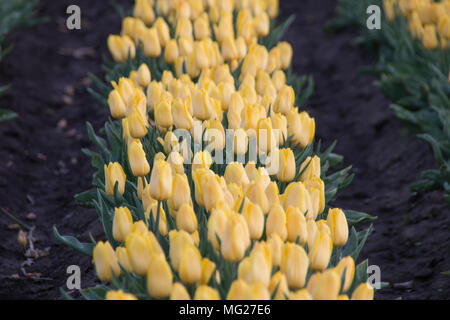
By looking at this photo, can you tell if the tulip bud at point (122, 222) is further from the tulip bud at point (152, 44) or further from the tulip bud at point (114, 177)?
the tulip bud at point (152, 44)

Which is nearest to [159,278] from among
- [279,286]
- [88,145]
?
[279,286]

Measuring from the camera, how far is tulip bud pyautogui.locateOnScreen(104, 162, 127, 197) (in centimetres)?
275

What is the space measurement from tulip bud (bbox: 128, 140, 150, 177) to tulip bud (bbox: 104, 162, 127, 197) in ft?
0.20

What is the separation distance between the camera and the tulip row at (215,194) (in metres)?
2.12

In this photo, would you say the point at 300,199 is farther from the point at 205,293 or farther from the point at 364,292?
the point at 205,293

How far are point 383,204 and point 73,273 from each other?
2.11 meters

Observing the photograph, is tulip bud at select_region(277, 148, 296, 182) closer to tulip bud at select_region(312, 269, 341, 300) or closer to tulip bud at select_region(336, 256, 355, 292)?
tulip bud at select_region(336, 256, 355, 292)

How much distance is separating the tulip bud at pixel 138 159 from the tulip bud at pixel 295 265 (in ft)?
2.82

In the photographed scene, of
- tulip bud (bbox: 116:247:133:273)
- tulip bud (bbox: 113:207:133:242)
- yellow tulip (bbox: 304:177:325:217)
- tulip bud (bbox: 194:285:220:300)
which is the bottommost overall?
tulip bud (bbox: 194:285:220:300)

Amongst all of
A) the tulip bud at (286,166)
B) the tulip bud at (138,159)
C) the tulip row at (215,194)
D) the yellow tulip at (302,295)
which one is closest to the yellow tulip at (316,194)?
the tulip row at (215,194)

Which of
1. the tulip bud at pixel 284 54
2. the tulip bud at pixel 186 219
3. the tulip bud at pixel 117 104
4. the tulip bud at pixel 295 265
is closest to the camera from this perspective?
the tulip bud at pixel 295 265

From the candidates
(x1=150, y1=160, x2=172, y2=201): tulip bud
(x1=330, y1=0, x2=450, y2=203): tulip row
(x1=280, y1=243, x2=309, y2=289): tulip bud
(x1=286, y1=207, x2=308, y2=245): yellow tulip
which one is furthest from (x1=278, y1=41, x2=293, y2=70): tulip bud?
(x1=280, y1=243, x2=309, y2=289): tulip bud

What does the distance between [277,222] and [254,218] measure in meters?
0.11

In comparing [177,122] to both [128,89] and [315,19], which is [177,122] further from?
[315,19]
